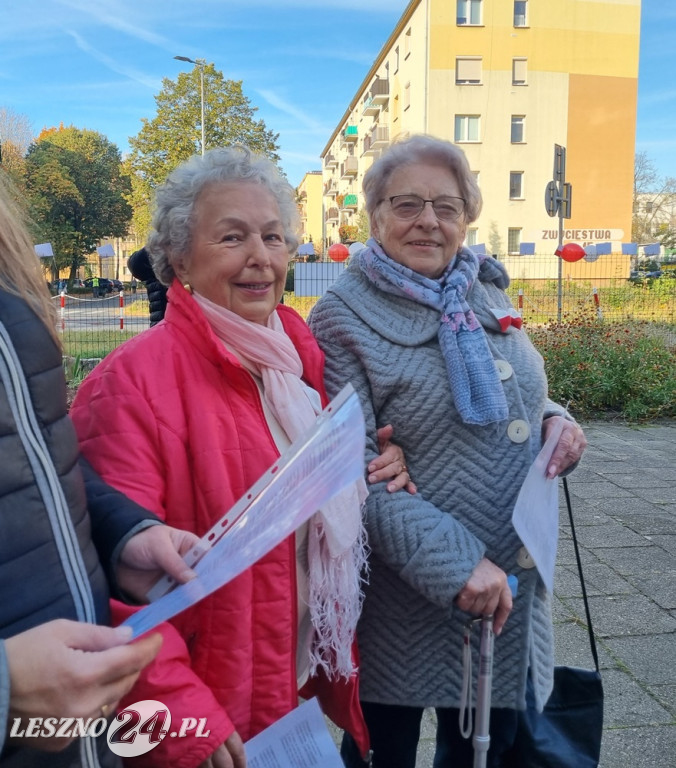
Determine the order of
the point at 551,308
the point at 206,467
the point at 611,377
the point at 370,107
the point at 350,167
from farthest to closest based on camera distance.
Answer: the point at 350,167, the point at 370,107, the point at 551,308, the point at 611,377, the point at 206,467

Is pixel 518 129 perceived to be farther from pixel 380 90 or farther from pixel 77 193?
pixel 77 193

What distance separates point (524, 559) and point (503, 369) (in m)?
0.51

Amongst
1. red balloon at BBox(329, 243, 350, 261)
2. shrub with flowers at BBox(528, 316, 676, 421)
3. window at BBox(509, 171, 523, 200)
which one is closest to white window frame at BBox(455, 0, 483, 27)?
window at BBox(509, 171, 523, 200)

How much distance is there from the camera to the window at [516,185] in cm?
3153

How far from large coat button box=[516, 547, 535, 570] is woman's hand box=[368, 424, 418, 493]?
1.11 ft

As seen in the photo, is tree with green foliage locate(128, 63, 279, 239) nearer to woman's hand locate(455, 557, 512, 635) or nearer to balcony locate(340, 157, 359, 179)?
balcony locate(340, 157, 359, 179)

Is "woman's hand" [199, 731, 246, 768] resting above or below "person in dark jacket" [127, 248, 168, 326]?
below

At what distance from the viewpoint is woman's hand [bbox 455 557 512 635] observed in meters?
1.66

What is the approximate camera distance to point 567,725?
2070 millimetres

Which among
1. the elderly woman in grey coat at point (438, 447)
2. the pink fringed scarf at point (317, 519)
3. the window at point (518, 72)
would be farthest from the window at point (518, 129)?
the pink fringed scarf at point (317, 519)

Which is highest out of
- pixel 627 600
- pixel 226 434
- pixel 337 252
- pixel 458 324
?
pixel 337 252

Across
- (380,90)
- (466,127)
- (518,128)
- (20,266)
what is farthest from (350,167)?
(20,266)

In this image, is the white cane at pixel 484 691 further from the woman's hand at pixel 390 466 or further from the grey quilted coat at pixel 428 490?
the woman's hand at pixel 390 466

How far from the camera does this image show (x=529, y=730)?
1.99 metres
